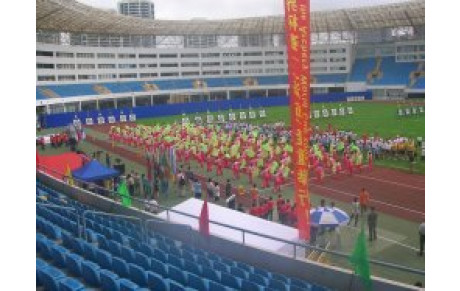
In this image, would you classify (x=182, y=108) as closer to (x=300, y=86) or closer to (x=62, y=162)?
(x=62, y=162)

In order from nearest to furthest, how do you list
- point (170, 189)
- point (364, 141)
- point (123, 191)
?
point (123, 191) < point (170, 189) < point (364, 141)

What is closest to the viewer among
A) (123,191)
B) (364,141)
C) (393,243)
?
(393,243)

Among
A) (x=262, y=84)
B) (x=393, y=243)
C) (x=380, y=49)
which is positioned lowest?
(x=393, y=243)

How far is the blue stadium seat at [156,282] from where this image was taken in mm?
7793

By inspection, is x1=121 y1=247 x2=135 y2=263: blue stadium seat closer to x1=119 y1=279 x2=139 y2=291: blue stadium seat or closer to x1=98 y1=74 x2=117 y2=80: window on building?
x1=119 y1=279 x2=139 y2=291: blue stadium seat

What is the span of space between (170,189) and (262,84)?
195ft

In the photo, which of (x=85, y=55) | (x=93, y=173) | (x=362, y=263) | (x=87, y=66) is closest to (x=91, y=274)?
(x=362, y=263)

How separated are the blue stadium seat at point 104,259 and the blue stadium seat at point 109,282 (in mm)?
1036

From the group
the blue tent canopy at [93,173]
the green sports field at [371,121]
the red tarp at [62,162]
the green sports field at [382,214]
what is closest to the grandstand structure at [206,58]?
the green sports field at [371,121]

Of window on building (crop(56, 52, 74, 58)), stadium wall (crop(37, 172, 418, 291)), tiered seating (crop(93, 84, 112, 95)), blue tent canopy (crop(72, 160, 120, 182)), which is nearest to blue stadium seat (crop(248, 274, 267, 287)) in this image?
stadium wall (crop(37, 172, 418, 291))

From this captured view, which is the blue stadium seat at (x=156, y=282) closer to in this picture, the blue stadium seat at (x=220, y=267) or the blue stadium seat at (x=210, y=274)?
the blue stadium seat at (x=210, y=274)

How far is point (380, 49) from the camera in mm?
80625

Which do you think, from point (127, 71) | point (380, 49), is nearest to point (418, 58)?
point (380, 49)

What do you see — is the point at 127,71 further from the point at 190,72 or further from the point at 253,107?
the point at 253,107
